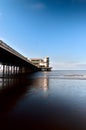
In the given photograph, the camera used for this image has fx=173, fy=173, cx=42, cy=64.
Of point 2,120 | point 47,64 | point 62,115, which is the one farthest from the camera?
point 47,64

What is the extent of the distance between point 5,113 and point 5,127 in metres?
2.02

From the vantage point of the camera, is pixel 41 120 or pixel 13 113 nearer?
pixel 41 120

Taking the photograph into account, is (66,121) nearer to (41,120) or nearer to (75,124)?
(75,124)

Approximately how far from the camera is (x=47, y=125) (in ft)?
20.7

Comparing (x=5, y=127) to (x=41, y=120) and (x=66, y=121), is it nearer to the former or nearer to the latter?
(x=41, y=120)

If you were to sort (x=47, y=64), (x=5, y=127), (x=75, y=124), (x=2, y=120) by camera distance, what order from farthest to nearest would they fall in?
(x=47, y=64) < (x=2, y=120) < (x=75, y=124) < (x=5, y=127)

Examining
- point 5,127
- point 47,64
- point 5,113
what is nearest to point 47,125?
point 5,127

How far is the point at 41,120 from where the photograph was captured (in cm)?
692

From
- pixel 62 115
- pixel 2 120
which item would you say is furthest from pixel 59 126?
pixel 2 120

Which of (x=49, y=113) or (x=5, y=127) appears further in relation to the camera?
(x=49, y=113)

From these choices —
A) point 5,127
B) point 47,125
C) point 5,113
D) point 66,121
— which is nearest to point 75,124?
point 66,121

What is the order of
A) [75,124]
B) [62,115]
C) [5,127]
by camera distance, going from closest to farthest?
1. [5,127]
2. [75,124]
3. [62,115]

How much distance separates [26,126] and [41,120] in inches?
36.1

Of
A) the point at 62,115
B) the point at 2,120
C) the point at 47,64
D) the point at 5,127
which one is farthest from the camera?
the point at 47,64
